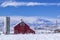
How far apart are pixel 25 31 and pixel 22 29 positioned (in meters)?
0.70

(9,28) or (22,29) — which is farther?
(9,28)

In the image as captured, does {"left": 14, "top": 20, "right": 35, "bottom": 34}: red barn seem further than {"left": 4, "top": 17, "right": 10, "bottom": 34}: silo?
No

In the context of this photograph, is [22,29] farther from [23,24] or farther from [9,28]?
[9,28]

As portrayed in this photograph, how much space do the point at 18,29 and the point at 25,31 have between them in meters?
1.37

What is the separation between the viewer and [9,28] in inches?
1753

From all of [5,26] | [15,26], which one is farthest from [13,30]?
[5,26]

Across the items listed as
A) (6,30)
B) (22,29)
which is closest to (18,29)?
(22,29)

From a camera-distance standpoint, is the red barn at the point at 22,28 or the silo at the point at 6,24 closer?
the red barn at the point at 22,28

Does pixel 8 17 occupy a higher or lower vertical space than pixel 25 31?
higher

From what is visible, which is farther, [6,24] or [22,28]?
[6,24]

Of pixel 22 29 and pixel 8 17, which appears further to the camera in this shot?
pixel 8 17

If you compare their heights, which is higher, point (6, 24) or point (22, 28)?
point (6, 24)

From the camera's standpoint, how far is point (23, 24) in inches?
1661

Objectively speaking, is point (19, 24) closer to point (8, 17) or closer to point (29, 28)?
point (29, 28)
